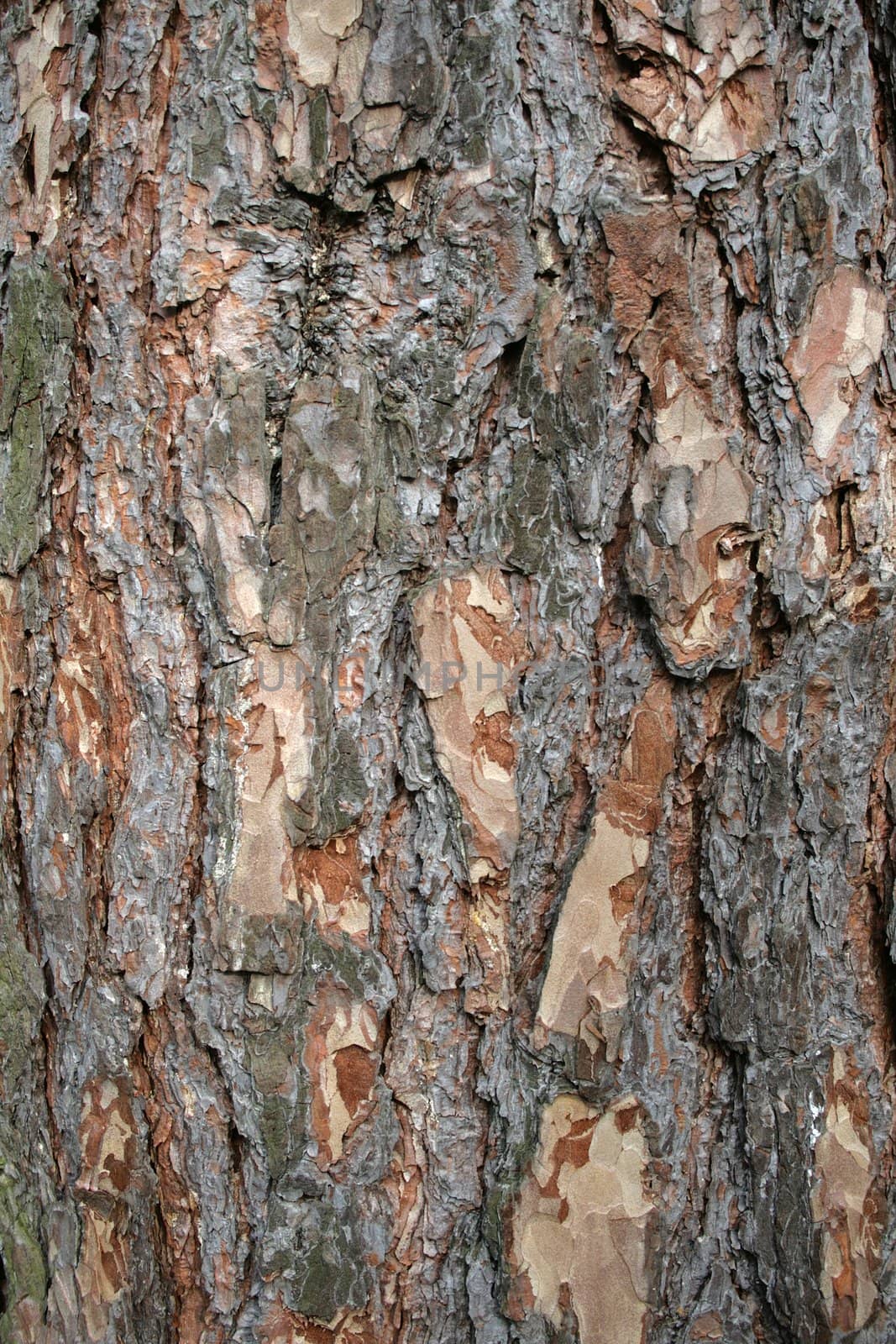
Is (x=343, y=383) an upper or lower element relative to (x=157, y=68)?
lower

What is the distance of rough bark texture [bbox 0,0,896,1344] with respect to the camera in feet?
3.33

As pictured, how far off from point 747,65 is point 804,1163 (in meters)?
1.13

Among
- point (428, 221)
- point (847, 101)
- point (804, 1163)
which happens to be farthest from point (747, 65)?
point (804, 1163)

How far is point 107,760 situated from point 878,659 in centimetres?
82

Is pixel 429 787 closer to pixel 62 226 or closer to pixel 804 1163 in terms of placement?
pixel 804 1163

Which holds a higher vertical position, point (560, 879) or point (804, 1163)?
point (560, 879)

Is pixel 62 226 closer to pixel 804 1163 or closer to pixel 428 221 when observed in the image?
pixel 428 221

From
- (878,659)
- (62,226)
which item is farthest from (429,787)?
(62,226)

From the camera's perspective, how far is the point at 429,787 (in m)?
1.04

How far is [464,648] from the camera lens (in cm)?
103

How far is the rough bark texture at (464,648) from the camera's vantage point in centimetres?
101

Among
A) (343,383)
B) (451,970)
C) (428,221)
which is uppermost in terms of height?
(428,221)

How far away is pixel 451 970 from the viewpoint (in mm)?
1063

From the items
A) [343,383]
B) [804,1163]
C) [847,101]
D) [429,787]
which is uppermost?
[847,101]
